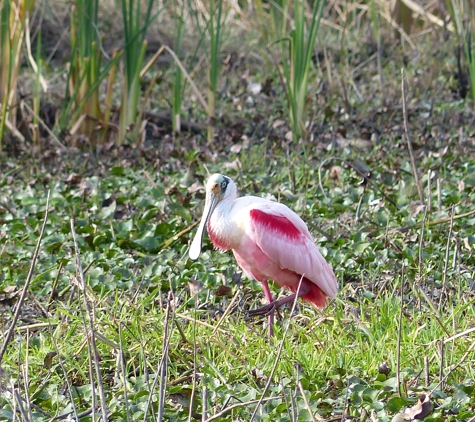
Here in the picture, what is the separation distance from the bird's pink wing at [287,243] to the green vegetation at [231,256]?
14 centimetres

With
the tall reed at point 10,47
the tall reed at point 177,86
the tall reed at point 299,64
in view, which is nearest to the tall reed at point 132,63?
the tall reed at point 177,86

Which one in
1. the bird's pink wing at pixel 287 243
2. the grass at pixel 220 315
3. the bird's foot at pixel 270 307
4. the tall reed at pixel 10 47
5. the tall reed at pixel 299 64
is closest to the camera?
the grass at pixel 220 315

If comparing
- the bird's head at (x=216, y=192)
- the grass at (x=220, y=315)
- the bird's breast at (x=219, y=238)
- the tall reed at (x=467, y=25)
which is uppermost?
the tall reed at (x=467, y=25)

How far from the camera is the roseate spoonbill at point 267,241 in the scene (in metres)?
3.35

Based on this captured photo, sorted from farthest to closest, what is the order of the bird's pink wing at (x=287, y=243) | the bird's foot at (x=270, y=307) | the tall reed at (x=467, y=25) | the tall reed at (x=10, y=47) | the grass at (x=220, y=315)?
the tall reed at (x=467, y=25) → the tall reed at (x=10, y=47) → the bird's pink wing at (x=287, y=243) → the bird's foot at (x=270, y=307) → the grass at (x=220, y=315)

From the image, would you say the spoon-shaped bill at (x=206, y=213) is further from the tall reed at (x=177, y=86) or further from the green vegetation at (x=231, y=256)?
the tall reed at (x=177, y=86)

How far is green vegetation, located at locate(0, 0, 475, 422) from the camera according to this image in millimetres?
2629

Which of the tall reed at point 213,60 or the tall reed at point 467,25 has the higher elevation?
the tall reed at point 467,25

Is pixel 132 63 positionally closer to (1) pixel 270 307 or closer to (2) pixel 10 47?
(2) pixel 10 47

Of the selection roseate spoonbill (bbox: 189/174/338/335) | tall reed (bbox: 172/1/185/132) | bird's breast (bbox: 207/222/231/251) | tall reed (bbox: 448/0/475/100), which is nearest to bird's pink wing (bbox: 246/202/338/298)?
roseate spoonbill (bbox: 189/174/338/335)

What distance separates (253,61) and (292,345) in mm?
6260

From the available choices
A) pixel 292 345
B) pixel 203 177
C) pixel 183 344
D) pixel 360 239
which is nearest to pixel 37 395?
pixel 183 344

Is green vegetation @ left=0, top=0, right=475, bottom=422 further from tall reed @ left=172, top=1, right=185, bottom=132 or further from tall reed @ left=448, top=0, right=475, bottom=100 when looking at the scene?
tall reed @ left=448, top=0, right=475, bottom=100

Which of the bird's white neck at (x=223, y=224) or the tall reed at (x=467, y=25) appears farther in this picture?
the tall reed at (x=467, y=25)
